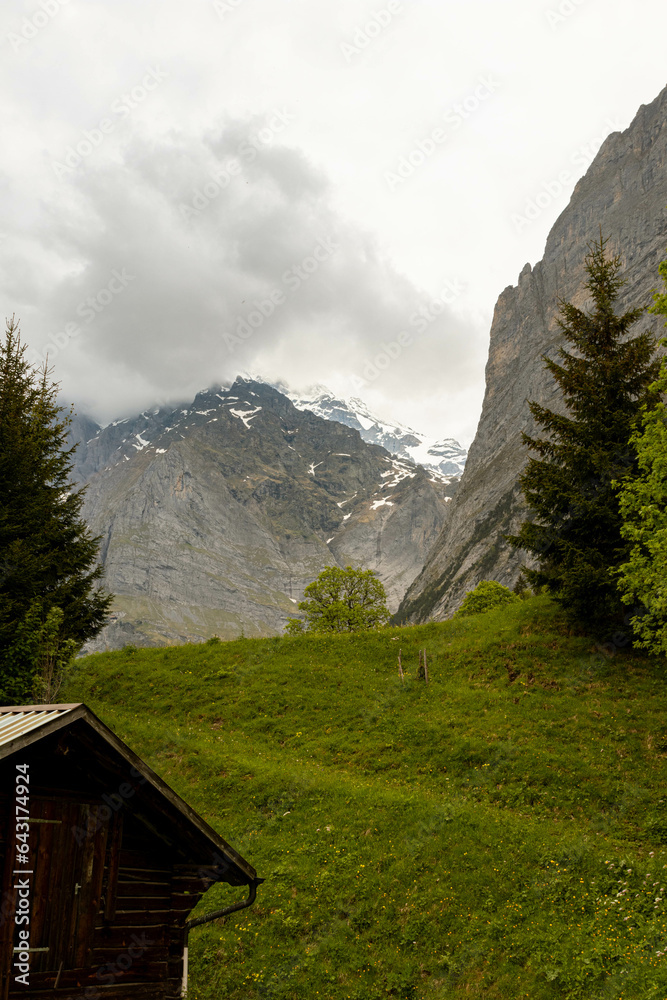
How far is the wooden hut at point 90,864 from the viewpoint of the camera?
792cm

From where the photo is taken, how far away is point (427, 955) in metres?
14.8

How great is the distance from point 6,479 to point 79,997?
72.4 feet

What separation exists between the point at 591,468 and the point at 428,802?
1610 centimetres

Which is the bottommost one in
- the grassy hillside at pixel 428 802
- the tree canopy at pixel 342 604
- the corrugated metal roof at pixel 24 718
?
the grassy hillside at pixel 428 802

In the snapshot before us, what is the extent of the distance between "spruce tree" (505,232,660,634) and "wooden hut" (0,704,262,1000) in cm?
1994

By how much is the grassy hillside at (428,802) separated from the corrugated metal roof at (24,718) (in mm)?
10358

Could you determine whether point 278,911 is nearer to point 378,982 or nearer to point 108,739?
point 378,982

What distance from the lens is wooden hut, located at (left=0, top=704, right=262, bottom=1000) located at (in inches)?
312

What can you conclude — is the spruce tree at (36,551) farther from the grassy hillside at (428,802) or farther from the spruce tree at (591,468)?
the spruce tree at (591,468)

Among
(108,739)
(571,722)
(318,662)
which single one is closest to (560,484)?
(571,722)

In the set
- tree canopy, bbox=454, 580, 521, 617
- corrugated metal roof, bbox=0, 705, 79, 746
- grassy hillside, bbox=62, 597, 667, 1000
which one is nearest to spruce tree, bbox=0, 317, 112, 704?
grassy hillside, bbox=62, 597, 667, 1000

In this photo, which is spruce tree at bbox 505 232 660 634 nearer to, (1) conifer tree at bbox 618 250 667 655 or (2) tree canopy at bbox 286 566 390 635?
(1) conifer tree at bbox 618 250 667 655

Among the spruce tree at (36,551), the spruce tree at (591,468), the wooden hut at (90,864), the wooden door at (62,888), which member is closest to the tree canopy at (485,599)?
the spruce tree at (591,468)

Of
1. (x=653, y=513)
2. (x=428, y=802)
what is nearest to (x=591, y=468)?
(x=653, y=513)
